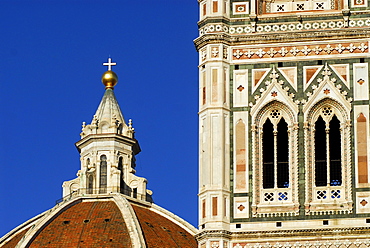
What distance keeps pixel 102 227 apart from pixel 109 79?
1575cm

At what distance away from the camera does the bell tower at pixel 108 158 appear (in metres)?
94.1

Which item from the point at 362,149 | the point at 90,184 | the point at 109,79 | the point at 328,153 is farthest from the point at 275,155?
the point at 109,79

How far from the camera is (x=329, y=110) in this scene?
40.9 meters

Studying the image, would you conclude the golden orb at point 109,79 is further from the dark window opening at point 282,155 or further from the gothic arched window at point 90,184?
the dark window opening at point 282,155

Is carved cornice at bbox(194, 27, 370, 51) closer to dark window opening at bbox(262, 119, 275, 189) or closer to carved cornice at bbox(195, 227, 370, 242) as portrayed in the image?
dark window opening at bbox(262, 119, 275, 189)

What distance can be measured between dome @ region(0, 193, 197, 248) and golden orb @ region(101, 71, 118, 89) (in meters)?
9.03

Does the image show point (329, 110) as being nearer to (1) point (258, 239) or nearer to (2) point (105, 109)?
(1) point (258, 239)

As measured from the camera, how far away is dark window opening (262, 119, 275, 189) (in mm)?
40656

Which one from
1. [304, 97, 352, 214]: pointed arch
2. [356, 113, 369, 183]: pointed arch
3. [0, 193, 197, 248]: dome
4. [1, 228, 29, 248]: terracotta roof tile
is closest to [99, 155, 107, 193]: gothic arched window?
[0, 193, 197, 248]: dome

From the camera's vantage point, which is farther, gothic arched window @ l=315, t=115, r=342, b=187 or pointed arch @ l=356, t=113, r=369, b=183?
gothic arched window @ l=315, t=115, r=342, b=187

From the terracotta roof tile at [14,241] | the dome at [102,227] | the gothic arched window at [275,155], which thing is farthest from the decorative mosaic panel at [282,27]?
the terracotta roof tile at [14,241]

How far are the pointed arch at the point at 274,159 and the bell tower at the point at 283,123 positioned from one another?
0.02m

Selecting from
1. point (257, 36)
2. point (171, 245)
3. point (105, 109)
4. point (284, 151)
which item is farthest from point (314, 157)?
point (105, 109)

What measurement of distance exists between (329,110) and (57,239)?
45894 millimetres
